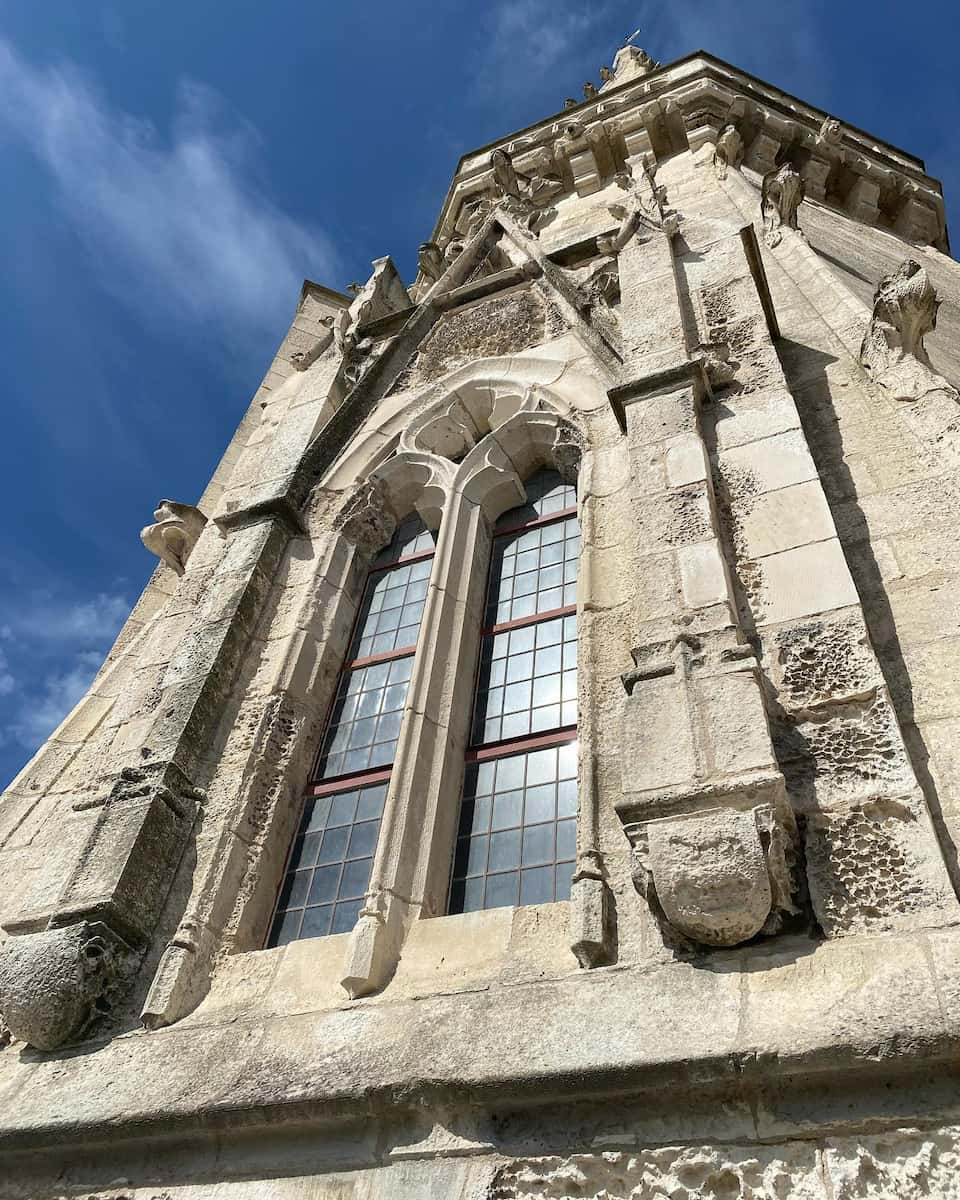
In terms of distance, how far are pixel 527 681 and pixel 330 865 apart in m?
1.50

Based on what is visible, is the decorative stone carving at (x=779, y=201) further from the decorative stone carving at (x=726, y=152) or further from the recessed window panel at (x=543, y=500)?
the recessed window panel at (x=543, y=500)

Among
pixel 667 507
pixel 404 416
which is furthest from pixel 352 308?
pixel 667 507

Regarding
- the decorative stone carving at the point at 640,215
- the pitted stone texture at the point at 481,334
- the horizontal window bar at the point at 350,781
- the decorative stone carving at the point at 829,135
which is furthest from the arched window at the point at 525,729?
the decorative stone carving at the point at 829,135

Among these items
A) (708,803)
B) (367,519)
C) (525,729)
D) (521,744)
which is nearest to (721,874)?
(708,803)

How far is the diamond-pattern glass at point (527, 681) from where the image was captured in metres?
5.27

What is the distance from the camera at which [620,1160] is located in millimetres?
2801

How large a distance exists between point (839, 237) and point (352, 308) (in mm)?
5515

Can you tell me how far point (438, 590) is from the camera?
19.7ft

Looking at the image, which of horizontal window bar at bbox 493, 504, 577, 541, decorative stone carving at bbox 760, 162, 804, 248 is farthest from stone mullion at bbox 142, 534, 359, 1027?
decorative stone carving at bbox 760, 162, 804, 248

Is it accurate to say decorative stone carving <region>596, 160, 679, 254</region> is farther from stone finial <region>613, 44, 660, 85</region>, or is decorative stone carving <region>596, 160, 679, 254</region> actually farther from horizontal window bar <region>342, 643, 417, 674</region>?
stone finial <region>613, 44, 660, 85</region>

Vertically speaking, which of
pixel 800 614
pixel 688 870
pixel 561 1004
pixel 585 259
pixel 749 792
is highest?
pixel 585 259

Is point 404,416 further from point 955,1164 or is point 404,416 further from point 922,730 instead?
point 955,1164

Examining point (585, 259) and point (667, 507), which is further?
point (585, 259)

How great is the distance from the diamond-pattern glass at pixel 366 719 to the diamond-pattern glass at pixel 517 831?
0.66 meters
